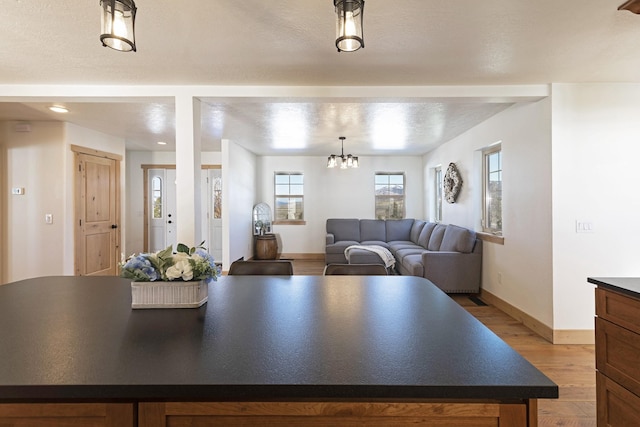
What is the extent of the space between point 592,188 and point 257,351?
135 inches

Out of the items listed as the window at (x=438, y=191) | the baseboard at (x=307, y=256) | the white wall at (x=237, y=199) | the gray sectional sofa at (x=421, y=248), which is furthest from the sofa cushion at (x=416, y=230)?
the white wall at (x=237, y=199)

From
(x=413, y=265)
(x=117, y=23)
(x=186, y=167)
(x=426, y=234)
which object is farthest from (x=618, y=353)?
(x=426, y=234)

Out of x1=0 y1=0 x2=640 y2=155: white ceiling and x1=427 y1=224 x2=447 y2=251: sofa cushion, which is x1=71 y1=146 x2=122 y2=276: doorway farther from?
x1=427 y1=224 x2=447 y2=251: sofa cushion

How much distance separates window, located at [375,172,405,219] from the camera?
745cm

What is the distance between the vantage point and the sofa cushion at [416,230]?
6340mm

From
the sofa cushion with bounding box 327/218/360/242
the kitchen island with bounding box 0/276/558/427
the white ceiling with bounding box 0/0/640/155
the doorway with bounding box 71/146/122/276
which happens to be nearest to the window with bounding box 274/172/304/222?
the sofa cushion with bounding box 327/218/360/242

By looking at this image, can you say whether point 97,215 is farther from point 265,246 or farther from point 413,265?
point 413,265

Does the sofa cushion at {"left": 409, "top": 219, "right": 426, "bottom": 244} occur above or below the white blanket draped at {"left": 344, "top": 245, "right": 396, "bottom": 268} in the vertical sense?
above

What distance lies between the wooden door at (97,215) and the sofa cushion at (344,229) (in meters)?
4.00

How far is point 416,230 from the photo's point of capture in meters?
6.49

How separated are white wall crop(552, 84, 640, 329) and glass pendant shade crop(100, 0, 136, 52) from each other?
3.38 m

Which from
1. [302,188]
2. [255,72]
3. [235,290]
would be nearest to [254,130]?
[255,72]

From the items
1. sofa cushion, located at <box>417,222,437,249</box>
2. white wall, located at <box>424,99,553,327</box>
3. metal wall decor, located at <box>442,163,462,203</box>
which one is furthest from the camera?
sofa cushion, located at <box>417,222,437,249</box>

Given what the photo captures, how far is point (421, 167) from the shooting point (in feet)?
24.1
